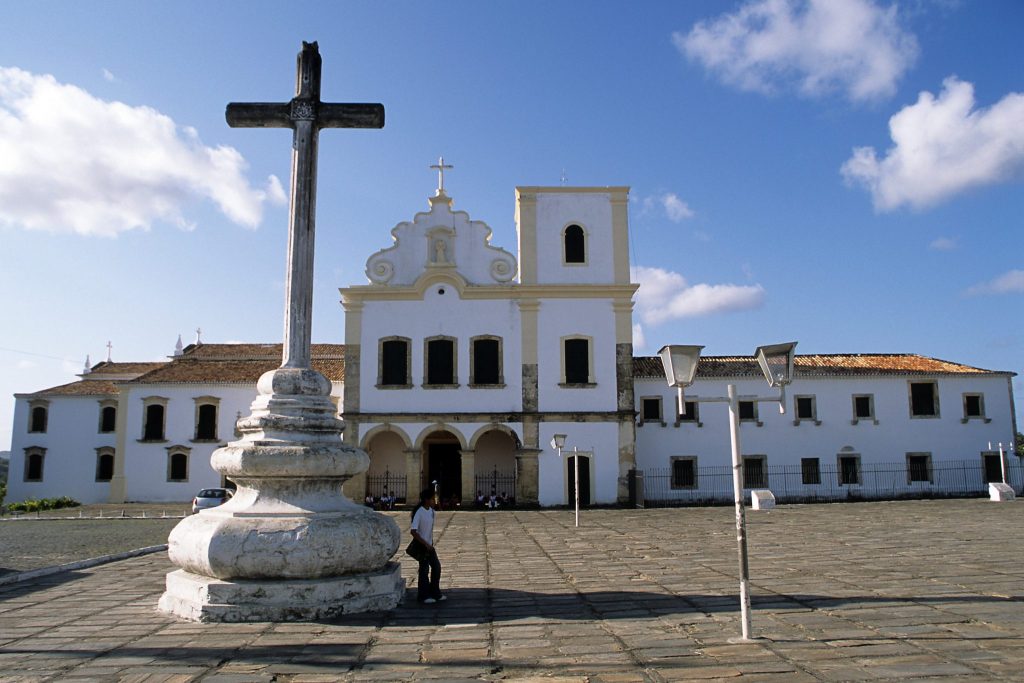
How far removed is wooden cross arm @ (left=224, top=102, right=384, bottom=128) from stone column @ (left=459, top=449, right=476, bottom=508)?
17.8 m

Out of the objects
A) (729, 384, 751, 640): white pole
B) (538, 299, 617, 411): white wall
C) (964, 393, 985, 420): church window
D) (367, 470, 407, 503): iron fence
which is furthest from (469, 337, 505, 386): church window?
(729, 384, 751, 640): white pole

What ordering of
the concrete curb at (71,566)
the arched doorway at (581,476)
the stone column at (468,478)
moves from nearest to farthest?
1. the concrete curb at (71,566)
2. the stone column at (468,478)
3. the arched doorway at (581,476)

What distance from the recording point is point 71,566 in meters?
10.3

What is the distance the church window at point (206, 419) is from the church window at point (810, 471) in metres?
22.0

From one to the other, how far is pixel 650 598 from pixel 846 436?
23259 millimetres

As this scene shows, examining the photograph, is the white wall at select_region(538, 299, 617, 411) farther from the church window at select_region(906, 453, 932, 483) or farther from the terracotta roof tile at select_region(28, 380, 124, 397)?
the terracotta roof tile at select_region(28, 380, 124, 397)

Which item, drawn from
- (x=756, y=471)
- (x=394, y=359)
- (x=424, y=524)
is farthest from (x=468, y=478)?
(x=424, y=524)

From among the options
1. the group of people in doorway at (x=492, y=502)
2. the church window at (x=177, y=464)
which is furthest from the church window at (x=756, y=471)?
the church window at (x=177, y=464)

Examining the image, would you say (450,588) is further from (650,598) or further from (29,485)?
(29,485)

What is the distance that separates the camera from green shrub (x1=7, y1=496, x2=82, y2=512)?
2734 cm

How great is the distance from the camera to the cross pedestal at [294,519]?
6.28 m

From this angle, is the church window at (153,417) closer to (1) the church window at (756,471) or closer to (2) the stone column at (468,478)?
(2) the stone column at (468,478)

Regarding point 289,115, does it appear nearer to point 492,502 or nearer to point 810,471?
point 492,502

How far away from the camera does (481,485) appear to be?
26.4 m
